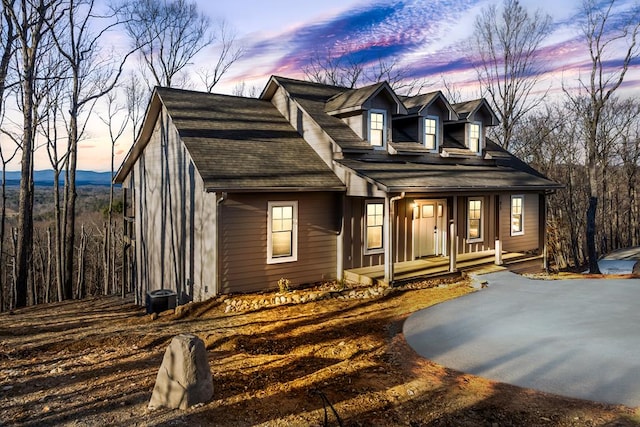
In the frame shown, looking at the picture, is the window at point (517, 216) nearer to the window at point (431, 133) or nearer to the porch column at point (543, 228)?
the porch column at point (543, 228)

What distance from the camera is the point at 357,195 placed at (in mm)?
12922

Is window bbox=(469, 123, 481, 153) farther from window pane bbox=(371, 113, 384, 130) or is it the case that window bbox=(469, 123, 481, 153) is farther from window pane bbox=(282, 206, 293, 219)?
window pane bbox=(282, 206, 293, 219)

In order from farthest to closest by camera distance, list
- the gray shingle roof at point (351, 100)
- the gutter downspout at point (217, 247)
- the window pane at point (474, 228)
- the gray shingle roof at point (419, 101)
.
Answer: the window pane at point (474, 228) < the gray shingle roof at point (419, 101) < the gray shingle roof at point (351, 100) < the gutter downspout at point (217, 247)

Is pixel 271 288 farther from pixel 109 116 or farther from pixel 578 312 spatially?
pixel 109 116

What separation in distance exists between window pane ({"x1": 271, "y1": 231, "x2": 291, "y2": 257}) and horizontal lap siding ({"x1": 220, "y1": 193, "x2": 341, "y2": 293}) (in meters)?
0.29

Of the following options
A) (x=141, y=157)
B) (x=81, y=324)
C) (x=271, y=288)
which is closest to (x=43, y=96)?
(x=141, y=157)

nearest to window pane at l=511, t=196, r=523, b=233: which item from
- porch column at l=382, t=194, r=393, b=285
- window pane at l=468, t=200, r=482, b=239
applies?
window pane at l=468, t=200, r=482, b=239

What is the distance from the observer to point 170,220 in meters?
14.7

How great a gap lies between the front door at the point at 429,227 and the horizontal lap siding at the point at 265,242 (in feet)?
11.3

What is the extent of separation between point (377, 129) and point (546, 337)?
9207 millimetres


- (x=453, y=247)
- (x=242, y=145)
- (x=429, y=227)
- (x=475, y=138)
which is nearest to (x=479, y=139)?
(x=475, y=138)

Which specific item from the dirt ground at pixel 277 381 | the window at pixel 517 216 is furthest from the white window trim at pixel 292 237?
the window at pixel 517 216

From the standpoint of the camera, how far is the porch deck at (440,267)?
1296 centimetres

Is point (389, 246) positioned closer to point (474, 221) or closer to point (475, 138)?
point (474, 221)
